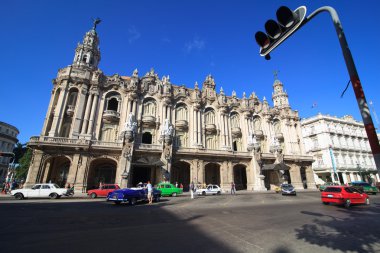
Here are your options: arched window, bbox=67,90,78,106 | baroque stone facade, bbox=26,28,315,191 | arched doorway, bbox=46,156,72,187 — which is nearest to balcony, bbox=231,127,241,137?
baroque stone facade, bbox=26,28,315,191

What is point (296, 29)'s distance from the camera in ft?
10.8

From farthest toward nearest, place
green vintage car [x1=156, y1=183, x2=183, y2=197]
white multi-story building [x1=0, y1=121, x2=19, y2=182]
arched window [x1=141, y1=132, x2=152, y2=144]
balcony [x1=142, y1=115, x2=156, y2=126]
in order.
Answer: white multi-story building [x1=0, y1=121, x2=19, y2=182], arched window [x1=141, y1=132, x2=152, y2=144], balcony [x1=142, y1=115, x2=156, y2=126], green vintage car [x1=156, y1=183, x2=183, y2=197]

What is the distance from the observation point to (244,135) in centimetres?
3812

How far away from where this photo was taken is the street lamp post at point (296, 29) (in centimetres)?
280

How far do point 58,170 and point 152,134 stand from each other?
1430 centimetres

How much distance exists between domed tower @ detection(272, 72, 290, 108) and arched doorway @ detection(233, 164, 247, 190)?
1889 centimetres

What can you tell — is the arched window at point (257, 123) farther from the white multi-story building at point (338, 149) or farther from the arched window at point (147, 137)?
the arched window at point (147, 137)

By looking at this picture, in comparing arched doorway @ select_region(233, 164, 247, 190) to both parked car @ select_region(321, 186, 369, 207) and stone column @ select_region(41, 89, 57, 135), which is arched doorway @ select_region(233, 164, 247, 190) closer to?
parked car @ select_region(321, 186, 369, 207)

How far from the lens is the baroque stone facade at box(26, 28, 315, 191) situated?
26.1 metres

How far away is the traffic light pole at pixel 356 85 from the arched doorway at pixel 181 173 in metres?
29.4

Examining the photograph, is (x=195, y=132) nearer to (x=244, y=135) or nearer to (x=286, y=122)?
(x=244, y=135)

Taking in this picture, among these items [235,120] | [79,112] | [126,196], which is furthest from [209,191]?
[79,112]

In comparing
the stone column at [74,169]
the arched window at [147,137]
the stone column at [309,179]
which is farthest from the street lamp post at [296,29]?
the stone column at [309,179]

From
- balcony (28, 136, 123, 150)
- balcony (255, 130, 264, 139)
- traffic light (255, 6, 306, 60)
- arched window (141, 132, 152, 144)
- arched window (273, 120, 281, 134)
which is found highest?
arched window (273, 120, 281, 134)
